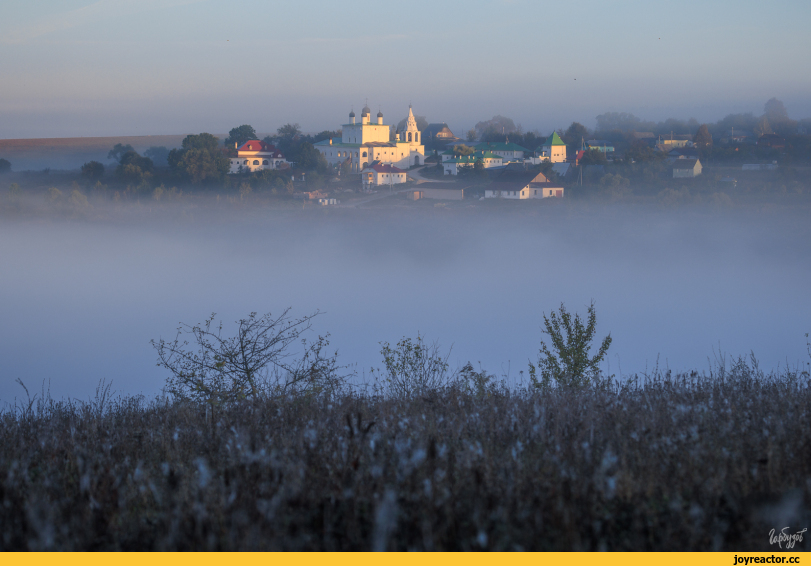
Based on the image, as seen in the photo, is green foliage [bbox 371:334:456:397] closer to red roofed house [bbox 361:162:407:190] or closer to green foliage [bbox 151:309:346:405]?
green foliage [bbox 151:309:346:405]

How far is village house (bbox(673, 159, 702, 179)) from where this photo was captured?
456 ft

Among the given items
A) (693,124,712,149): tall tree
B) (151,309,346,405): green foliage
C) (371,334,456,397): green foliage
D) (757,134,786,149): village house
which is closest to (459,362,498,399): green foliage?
(371,334,456,397): green foliage

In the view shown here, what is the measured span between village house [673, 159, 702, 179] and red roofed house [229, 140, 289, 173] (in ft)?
281

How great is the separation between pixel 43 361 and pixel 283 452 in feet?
230

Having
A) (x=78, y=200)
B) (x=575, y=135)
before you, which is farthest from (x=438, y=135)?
(x=78, y=200)

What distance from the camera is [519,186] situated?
121250 mm

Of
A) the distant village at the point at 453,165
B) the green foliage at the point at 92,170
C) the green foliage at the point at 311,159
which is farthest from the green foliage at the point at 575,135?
the green foliage at the point at 92,170

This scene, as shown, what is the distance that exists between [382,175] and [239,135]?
46318 millimetres

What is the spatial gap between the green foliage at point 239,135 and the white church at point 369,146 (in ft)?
79.3

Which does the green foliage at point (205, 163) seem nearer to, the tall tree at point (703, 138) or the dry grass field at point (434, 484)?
the tall tree at point (703, 138)

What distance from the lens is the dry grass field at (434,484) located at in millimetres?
2789

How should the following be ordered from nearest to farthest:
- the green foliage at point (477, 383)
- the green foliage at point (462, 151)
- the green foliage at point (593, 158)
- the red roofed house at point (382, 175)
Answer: the green foliage at point (477, 383)
the red roofed house at point (382, 175)
the green foliage at point (462, 151)
the green foliage at point (593, 158)

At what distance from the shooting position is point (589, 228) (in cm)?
15850

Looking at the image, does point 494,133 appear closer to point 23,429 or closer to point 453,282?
point 453,282
